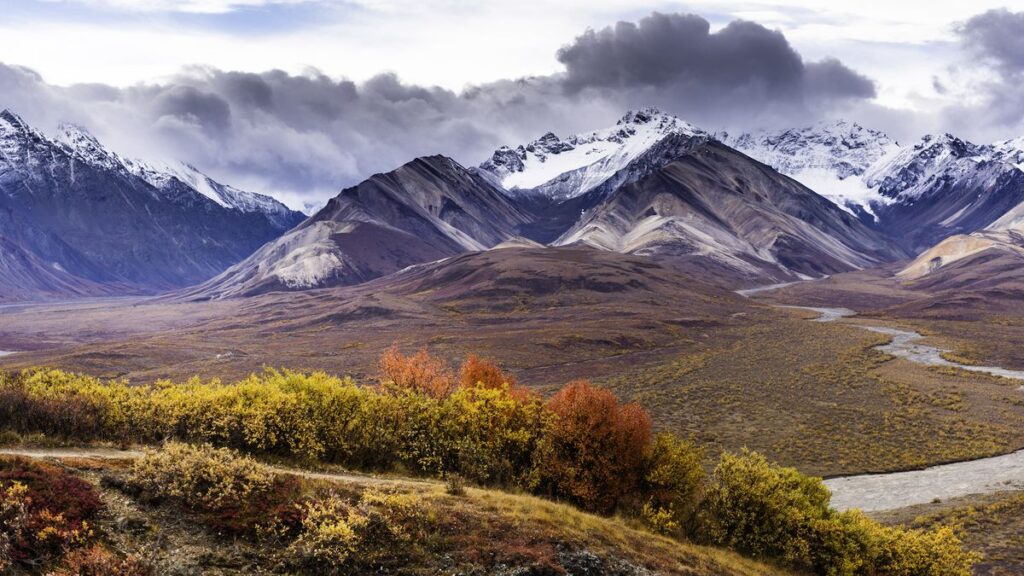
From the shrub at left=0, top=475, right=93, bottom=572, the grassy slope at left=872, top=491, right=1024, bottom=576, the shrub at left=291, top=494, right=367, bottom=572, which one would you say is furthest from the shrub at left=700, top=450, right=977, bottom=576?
the shrub at left=0, top=475, right=93, bottom=572

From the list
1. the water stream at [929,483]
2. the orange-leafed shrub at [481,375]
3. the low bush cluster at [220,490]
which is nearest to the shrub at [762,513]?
the water stream at [929,483]

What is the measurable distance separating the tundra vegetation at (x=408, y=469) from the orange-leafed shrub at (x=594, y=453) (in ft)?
0.23

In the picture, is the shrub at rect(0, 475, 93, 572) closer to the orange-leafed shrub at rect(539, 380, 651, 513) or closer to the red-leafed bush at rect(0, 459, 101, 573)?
the red-leafed bush at rect(0, 459, 101, 573)

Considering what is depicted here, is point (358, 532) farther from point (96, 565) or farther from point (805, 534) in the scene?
point (805, 534)

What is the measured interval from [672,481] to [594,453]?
13.6ft

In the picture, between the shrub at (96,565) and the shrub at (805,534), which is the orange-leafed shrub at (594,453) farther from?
the shrub at (96,565)

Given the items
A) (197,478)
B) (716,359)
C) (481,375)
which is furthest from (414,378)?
(716,359)

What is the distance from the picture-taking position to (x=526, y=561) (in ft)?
75.0

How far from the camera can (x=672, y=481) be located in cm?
3591

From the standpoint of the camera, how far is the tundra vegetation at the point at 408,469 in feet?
72.7

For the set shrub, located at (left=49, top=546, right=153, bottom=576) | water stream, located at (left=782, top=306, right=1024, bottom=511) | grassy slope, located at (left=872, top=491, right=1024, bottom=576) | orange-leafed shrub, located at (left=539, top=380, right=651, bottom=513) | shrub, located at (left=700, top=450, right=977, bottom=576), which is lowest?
water stream, located at (left=782, top=306, right=1024, bottom=511)

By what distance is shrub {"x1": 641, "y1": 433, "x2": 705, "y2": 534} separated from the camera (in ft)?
115

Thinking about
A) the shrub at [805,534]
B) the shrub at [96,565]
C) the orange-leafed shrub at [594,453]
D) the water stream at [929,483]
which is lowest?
the water stream at [929,483]

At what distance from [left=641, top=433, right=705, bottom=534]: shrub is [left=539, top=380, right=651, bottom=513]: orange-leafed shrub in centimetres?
63
